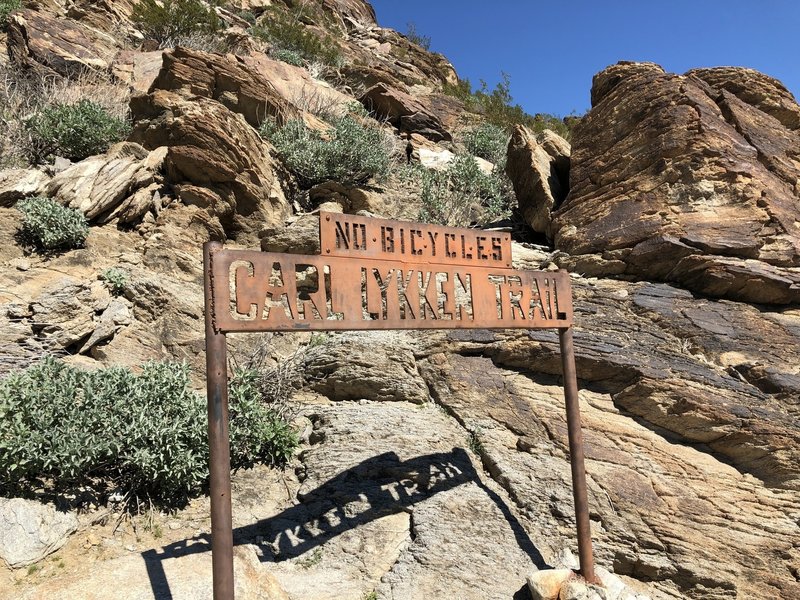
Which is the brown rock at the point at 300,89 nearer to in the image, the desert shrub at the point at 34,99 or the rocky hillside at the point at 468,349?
the rocky hillside at the point at 468,349

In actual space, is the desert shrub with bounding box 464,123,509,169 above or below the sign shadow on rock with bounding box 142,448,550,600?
above

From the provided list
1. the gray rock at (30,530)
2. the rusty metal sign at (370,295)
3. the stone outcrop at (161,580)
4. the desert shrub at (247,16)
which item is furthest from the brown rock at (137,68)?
the stone outcrop at (161,580)

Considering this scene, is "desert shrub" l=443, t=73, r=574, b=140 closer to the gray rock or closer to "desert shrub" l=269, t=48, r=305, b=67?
"desert shrub" l=269, t=48, r=305, b=67

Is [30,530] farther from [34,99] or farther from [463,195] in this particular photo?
[34,99]

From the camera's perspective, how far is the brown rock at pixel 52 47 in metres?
11.5

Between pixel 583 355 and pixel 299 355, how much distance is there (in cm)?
345

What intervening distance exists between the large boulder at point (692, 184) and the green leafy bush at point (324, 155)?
413cm

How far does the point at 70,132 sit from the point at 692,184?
10.1 meters

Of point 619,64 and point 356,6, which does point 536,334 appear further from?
point 356,6

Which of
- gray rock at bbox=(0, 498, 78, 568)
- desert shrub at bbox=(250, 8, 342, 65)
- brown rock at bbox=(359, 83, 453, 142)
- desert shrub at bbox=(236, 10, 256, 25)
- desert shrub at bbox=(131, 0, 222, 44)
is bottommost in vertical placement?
gray rock at bbox=(0, 498, 78, 568)

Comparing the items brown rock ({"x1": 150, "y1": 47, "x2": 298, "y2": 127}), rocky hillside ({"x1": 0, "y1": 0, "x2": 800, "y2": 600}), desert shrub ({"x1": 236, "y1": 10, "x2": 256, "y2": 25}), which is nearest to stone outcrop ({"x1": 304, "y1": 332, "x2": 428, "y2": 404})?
rocky hillside ({"x1": 0, "y1": 0, "x2": 800, "y2": 600})

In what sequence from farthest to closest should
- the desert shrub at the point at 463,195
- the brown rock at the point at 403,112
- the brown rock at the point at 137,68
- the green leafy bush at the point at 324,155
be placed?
1. the brown rock at the point at 403,112
2. the brown rock at the point at 137,68
3. the desert shrub at the point at 463,195
4. the green leafy bush at the point at 324,155

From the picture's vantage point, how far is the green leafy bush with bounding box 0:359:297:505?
12.6 feet

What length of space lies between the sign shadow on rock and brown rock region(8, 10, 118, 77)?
12.2m
